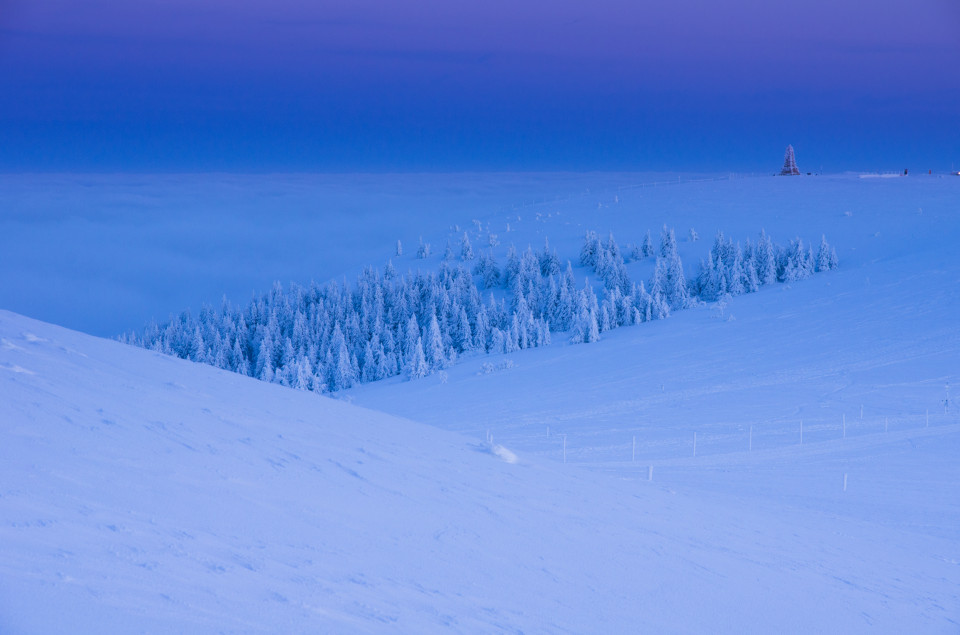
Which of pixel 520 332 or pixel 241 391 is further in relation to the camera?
pixel 520 332

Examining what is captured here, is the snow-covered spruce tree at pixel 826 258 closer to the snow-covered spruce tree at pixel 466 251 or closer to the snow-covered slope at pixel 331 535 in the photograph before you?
the snow-covered spruce tree at pixel 466 251

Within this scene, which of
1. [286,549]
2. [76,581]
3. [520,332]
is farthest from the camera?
[520,332]

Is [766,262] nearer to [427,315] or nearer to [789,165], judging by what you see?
[427,315]

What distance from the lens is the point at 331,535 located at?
694 cm

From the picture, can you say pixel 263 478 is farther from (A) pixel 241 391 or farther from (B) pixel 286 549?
(A) pixel 241 391

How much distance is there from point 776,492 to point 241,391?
12.9 metres

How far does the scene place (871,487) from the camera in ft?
61.5

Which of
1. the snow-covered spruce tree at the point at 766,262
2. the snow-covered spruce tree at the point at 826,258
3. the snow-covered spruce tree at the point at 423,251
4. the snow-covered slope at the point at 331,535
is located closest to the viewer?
the snow-covered slope at the point at 331,535

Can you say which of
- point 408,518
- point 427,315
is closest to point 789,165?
point 427,315

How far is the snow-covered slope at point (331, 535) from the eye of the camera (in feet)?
17.1

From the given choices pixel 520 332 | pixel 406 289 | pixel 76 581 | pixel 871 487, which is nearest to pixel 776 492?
pixel 871 487

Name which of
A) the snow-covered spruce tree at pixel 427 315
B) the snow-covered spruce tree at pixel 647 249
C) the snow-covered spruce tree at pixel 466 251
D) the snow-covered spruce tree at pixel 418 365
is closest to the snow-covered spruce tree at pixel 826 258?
the snow-covered spruce tree at pixel 427 315

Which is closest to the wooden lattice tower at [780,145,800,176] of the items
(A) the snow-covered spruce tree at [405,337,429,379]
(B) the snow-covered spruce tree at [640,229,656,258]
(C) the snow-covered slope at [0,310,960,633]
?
(B) the snow-covered spruce tree at [640,229,656,258]

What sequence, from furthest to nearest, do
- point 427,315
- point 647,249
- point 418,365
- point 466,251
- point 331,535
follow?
point 466,251
point 647,249
point 427,315
point 418,365
point 331,535
